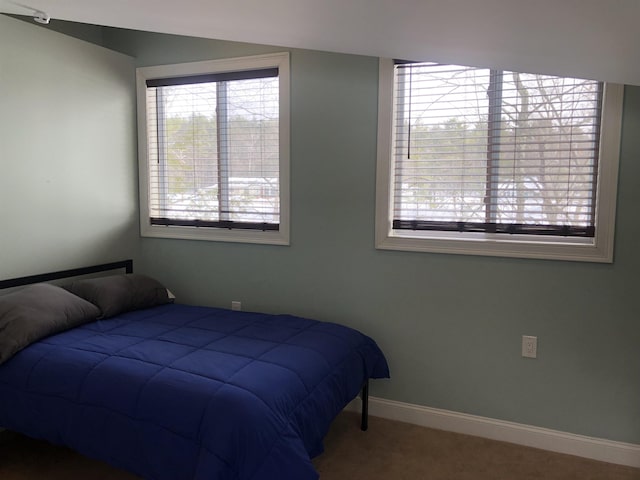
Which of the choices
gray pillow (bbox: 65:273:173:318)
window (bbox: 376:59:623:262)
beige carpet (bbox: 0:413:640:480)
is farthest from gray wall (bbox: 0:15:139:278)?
window (bbox: 376:59:623:262)

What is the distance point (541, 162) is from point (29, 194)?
2.89 m

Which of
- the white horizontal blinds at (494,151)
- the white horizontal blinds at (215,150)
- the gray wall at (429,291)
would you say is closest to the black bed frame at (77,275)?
the gray wall at (429,291)

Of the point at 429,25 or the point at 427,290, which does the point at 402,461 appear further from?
the point at 429,25

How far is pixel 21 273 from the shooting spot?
2779 millimetres

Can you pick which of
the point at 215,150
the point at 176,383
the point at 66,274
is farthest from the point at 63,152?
the point at 176,383

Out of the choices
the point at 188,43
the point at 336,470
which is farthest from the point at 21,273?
the point at 336,470

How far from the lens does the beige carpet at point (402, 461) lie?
91.9 inches

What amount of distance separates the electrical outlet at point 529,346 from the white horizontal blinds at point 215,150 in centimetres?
164

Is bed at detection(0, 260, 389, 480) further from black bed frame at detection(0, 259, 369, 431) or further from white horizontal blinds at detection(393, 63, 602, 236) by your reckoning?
white horizontal blinds at detection(393, 63, 602, 236)

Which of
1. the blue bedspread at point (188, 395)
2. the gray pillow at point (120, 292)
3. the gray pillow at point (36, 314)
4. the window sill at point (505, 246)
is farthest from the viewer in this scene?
the gray pillow at point (120, 292)

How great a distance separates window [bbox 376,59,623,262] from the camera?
8.05 ft

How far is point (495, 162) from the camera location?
263 cm

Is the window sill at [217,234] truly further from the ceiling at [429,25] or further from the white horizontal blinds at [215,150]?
the ceiling at [429,25]

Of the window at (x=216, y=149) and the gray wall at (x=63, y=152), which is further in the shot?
the window at (x=216, y=149)
